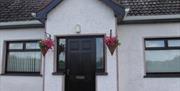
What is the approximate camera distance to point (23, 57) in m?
11.4

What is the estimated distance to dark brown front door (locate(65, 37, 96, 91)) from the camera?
977 centimetres

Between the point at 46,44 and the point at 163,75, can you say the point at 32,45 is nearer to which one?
the point at 46,44

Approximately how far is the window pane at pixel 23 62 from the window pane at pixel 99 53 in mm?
2725

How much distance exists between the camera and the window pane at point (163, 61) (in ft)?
33.3

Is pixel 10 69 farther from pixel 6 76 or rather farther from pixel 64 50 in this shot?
pixel 64 50

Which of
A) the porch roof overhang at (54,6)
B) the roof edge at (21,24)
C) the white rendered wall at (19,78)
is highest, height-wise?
the porch roof overhang at (54,6)

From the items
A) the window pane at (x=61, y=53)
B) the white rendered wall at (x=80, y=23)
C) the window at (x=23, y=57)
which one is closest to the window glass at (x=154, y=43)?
the white rendered wall at (x=80, y=23)

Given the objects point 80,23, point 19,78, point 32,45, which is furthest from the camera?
point 32,45

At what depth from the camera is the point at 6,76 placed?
11.3m

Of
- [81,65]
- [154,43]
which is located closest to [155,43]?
[154,43]

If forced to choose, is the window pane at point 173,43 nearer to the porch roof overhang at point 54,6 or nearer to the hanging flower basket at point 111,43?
the porch roof overhang at point 54,6

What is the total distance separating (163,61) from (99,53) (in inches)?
99.6

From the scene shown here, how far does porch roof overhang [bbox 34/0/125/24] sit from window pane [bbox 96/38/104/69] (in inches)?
44.5

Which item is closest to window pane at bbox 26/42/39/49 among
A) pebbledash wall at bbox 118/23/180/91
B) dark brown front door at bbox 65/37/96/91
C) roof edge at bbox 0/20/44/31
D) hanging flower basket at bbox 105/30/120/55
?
roof edge at bbox 0/20/44/31
